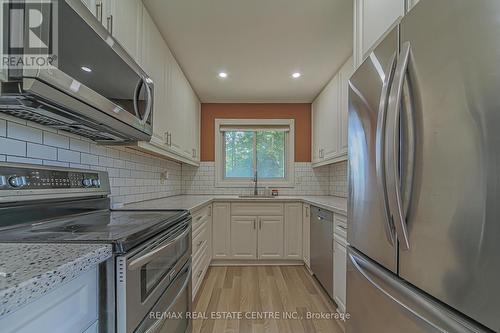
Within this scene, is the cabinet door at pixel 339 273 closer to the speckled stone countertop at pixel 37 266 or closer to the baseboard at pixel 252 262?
the baseboard at pixel 252 262

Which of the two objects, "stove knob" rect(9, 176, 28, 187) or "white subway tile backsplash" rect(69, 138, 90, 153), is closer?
"stove knob" rect(9, 176, 28, 187)

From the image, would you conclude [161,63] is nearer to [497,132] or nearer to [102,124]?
[102,124]

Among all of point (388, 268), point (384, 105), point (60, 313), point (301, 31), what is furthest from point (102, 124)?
point (301, 31)

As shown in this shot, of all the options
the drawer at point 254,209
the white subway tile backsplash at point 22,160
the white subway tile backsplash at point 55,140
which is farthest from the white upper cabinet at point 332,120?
the white subway tile backsplash at point 22,160

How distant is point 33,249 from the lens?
2.35ft

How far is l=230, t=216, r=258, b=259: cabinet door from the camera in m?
3.41

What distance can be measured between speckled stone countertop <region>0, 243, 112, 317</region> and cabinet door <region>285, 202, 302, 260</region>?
2.81 m

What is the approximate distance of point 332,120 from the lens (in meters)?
3.08

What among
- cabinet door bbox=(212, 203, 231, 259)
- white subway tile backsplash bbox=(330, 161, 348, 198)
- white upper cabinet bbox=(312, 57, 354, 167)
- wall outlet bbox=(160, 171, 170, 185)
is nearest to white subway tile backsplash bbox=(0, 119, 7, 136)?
wall outlet bbox=(160, 171, 170, 185)

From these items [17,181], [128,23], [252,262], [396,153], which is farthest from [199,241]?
[396,153]

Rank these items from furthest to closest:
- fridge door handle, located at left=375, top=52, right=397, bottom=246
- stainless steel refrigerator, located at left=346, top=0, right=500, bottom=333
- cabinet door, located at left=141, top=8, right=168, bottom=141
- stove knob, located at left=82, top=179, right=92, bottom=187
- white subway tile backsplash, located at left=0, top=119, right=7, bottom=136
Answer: cabinet door, located at left=141, top=8, right=168, bottom=141, stove knob, located at left=82, top=179, right=92, bottom=187, white subway tile backsplash, located at left=0, top=119, right=7, bottom=136, fridge door handle, located at left=375, top=52, right=397, bottom=246, stainless steel refrigerator, located at left=346, top=0, right=500, bottom=333

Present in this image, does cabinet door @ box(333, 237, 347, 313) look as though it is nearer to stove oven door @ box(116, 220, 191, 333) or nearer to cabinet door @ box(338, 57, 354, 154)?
cabinet door @ box(338, 57, 354, 154)

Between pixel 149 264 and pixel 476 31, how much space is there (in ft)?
4.10

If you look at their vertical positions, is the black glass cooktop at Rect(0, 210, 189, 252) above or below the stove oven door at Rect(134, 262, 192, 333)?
above
